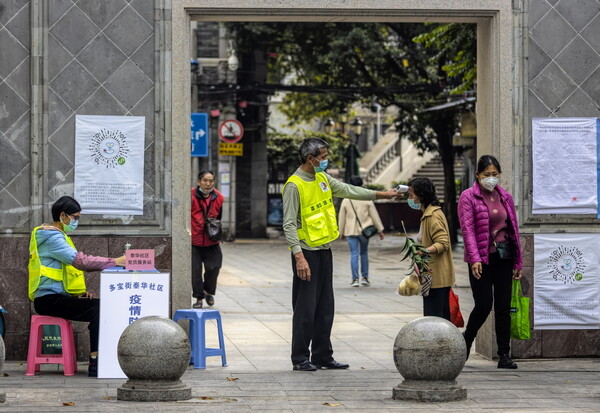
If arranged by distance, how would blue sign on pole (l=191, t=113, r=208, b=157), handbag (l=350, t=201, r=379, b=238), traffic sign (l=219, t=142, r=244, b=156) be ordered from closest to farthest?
handbag (l=350, t=201, r=379, b=238)
blue sign on pole (l=191, t=113, r=208, b=157)
traffic sign (l=219, t=142, r=244, b=156)

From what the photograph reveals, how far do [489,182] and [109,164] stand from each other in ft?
11.3

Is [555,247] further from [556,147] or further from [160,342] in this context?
[160,342]

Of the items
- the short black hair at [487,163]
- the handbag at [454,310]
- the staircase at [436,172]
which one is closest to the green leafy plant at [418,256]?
the handbag at [454,310]

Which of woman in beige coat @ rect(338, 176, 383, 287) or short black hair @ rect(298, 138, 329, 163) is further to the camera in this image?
woman in beige coat @ rect(338, 176, 383, 287)

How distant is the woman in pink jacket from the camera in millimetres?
10305

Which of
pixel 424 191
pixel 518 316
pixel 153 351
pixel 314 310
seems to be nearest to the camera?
pixel 153 351

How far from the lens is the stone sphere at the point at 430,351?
843cm

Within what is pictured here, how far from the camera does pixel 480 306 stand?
10.4 m

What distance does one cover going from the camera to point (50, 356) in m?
10.0

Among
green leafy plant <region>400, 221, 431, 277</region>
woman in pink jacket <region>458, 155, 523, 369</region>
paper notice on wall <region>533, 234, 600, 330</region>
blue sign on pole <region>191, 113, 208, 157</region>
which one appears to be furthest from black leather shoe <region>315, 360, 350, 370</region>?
blue sign on pole <region>191, 113, 208, 157</region>

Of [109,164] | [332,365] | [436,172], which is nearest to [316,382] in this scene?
[332,365]

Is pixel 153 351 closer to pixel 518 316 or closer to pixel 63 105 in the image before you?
pixel 63 105

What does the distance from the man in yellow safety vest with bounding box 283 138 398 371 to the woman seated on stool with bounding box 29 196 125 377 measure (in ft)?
4.98

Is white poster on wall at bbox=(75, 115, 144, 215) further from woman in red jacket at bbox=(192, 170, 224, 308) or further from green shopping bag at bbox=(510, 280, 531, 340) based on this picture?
woman in red jacket at bbox=(192, 170, 224, 308)
